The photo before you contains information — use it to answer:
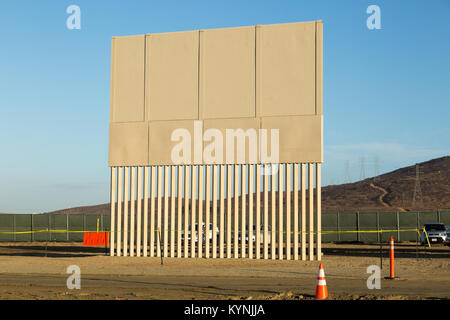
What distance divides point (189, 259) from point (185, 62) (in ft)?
30.2

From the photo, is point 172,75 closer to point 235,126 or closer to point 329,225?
point 235,126

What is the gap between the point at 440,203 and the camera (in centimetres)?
11850

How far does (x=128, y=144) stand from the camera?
3117 cm

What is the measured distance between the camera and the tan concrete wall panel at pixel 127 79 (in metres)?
31.2

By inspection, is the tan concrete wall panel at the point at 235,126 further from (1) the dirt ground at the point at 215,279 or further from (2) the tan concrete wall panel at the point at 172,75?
(1) the dirt ground at the point at 215,279

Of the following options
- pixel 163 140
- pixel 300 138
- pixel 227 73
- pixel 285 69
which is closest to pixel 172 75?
pixel 227 73

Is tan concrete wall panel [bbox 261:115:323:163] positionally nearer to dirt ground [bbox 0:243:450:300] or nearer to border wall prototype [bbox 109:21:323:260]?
border wall prototype [bbox 109:21:323:260]

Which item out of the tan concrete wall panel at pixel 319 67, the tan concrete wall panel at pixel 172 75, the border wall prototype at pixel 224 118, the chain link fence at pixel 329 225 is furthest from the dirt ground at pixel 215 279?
the chain link fence at pixel 329 225

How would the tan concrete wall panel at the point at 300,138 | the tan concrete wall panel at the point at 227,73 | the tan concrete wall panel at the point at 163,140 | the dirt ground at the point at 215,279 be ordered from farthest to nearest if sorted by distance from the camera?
the tan concrete wall panel at the point at 163,140 < the tan concrete wall panel at the point at 227,73 < the tan concrete wall panel at the point at 300,138 < the dirt ground at the point at 215,279

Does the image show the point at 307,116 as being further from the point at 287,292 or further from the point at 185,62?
the point at 287,292

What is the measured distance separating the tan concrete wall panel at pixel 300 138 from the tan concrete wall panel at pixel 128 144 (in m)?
6.51

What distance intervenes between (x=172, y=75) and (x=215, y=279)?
1330 centimetres
